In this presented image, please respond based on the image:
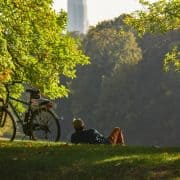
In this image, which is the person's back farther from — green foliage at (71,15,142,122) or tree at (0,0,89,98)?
green foliage at (71,15,142,122)

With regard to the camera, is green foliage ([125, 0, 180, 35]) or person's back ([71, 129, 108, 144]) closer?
person's back ([71, 129, 108, 144])

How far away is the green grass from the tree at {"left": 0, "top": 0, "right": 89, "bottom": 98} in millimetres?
5207

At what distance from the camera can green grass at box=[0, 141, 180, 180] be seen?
11.2 meters

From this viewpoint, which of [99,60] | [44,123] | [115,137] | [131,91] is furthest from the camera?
[99,60]

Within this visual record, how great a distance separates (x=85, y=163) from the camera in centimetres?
1207

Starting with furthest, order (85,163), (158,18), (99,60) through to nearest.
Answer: (99,60), (158,18), (85,163)

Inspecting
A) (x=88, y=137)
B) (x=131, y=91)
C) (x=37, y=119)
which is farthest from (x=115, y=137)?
(x=131, y=91)

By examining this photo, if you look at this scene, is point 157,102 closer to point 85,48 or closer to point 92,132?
point 85,48

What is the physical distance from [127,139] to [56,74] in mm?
55930

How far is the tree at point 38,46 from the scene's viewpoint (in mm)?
19078

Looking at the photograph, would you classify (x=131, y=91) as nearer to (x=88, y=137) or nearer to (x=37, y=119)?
(x=88, y=137)

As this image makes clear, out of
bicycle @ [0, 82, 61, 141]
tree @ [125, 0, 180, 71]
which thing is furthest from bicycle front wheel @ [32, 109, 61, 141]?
tree @ [125, 0, 180, 71]

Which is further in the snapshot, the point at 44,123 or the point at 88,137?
the point at 88,137

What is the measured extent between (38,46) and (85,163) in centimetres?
Result: 976
